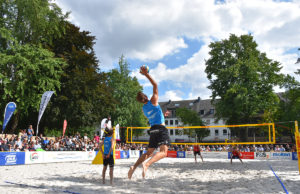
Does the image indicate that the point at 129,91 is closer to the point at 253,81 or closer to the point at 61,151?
the point at 253,81

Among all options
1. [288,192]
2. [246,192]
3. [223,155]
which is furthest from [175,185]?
[223,155]

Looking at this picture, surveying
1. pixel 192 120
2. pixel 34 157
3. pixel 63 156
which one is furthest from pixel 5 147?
pixel 192 120

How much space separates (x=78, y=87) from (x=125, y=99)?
634 inches

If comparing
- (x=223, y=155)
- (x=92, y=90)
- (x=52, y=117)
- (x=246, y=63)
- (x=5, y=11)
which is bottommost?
(x=223, y=155)

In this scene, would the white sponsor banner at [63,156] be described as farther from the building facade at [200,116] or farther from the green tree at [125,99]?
the building facade at [200,116]

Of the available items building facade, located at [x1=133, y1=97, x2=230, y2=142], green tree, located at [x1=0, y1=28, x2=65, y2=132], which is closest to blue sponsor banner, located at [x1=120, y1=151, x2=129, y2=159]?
green tree, located at [x1=0, y1=28, x2=65, y2=132]

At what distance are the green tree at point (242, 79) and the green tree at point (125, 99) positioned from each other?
1426cm

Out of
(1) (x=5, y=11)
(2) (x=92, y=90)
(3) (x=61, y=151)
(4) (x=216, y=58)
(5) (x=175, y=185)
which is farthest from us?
(4) (x=216, y=58)

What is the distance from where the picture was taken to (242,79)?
86.9 feet

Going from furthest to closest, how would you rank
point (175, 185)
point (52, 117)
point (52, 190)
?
point (52, 117) < point (175, 185) < point (52, 190)

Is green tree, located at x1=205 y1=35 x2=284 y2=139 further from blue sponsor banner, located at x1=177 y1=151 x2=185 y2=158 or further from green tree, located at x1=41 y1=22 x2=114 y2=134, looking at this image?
green tree, located at x1=41 y1=22 x2=114 y2=134

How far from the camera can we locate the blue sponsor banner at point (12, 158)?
504 inches

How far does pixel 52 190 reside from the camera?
234 inches

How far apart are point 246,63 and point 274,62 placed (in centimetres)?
378
